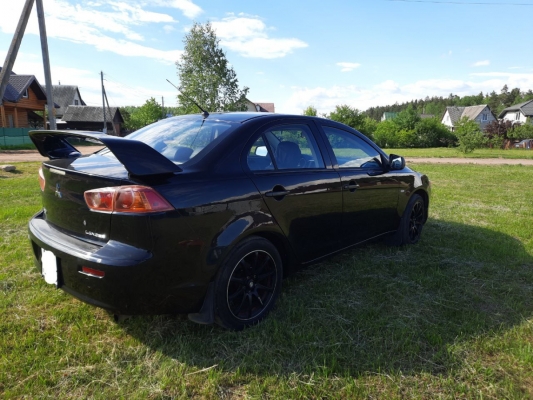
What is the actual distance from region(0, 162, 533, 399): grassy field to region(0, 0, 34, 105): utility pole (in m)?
8.54

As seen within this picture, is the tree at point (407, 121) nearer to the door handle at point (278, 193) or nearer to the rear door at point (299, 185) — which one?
the rear door at point (299, 185)

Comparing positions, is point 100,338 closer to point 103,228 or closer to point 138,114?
point 103,228

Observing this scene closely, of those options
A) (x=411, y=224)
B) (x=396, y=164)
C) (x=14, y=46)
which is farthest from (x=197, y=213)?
(x=14, y=46)

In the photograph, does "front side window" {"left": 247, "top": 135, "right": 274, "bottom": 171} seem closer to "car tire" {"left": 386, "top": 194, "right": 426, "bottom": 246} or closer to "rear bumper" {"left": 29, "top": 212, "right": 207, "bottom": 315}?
"rear bumper" {"left": 29, "top": 212, "right": 207, "bottom": 315}

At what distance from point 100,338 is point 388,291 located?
92.4 inches

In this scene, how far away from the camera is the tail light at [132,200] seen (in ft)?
6.82

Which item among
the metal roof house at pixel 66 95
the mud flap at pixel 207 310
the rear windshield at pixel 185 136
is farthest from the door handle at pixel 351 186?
the metal roof house at pixel 66 95

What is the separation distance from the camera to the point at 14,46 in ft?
33.8

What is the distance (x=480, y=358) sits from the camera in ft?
7.85

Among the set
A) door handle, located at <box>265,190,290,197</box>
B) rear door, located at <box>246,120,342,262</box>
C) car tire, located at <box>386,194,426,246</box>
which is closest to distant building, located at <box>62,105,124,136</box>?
car tire, located at <box>386,194,426,246</box>

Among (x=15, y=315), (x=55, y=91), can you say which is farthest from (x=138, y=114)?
(x=15, y=315)

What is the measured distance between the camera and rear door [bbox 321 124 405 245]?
11.4 feet

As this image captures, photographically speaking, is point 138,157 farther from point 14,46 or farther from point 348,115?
point 348,115

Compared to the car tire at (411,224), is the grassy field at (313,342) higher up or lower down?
lower down
